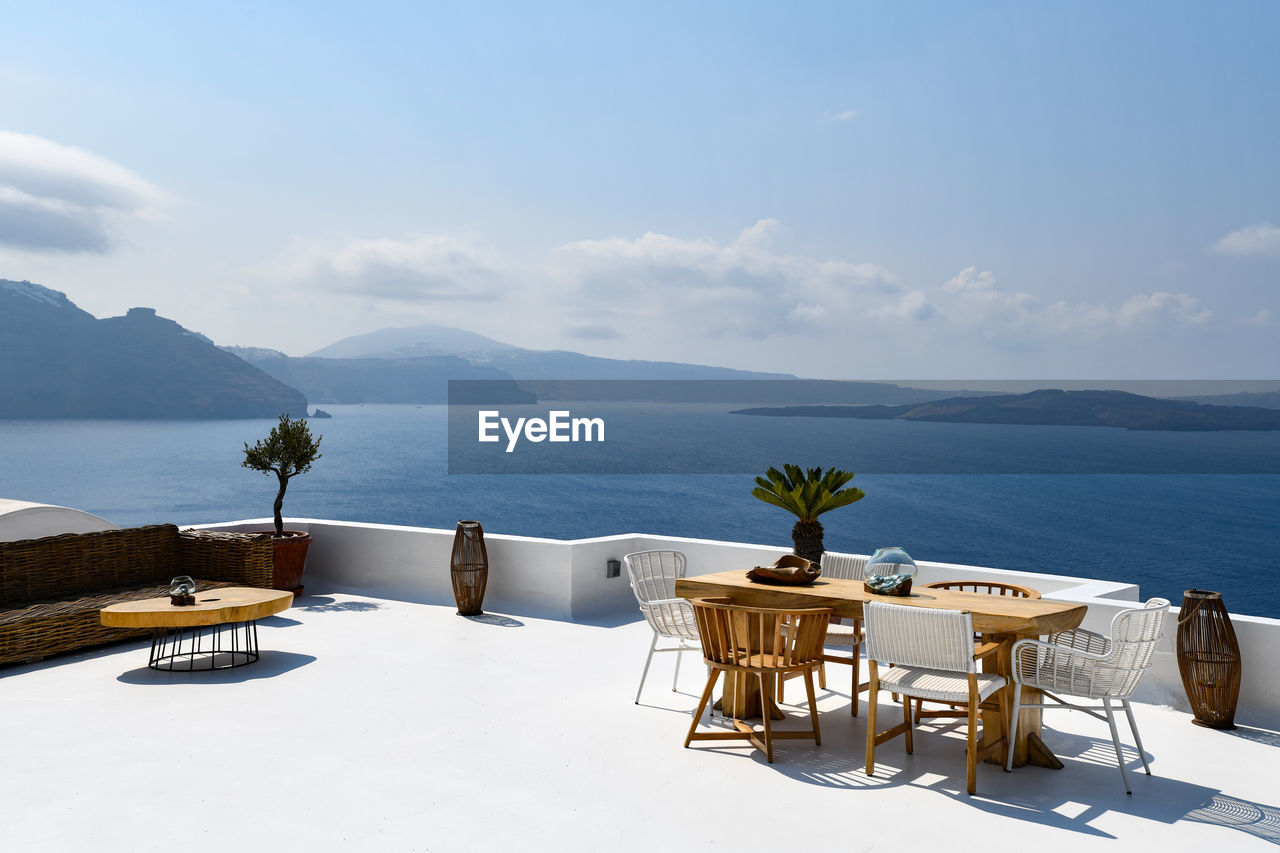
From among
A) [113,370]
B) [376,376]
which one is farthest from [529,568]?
[113,370]

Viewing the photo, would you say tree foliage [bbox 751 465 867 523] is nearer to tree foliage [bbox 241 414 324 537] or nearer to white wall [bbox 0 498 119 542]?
tree foliage [bbox 241 414 324 537]

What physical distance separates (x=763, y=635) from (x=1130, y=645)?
1520 mm

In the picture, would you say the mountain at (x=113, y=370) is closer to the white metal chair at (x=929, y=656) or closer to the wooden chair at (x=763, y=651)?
the wooden chair at (x=763, y=651)

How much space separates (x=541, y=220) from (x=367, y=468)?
29009 mm

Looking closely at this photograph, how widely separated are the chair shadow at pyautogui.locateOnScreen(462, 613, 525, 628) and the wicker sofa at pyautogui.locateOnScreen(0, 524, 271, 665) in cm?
158

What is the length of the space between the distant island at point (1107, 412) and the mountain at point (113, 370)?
52.4m

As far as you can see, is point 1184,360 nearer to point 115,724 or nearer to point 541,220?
point 541,220

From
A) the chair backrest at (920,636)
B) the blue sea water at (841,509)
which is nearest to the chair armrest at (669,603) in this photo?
the chair backrest at (920,636)

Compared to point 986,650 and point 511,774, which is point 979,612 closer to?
point 986,650

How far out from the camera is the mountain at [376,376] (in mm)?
69812

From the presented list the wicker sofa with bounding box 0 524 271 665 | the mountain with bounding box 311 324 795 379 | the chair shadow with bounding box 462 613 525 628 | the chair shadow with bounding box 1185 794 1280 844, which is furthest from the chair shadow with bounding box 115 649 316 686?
the mountain with bounding box 311 324 795 379

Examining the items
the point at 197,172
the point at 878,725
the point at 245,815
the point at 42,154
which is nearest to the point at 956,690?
the point at 878,725

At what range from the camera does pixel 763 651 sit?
14.4 feet

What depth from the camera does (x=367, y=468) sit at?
249ft
